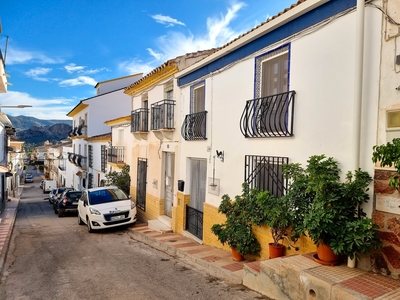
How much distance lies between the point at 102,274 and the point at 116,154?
12732 mm

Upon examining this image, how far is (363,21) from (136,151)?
1272cm

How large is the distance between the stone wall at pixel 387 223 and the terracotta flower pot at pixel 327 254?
523 mm

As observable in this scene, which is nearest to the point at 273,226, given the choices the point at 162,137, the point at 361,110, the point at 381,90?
the point at 361,110

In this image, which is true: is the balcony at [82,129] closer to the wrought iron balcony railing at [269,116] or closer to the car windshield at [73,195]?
the car windshield at [73,195]

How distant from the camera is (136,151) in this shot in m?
16.2

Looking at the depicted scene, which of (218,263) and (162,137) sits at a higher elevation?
(162,137)

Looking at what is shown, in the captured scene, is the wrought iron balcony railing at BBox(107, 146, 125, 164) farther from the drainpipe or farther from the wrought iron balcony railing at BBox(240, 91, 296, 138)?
the drainpipe

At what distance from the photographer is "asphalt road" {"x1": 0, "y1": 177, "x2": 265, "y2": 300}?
6.10m

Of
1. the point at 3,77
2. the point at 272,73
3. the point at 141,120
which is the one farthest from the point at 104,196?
the point at 272,73

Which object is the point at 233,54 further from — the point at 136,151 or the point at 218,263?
the point at 136,151

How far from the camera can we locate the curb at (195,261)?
6.53 meters

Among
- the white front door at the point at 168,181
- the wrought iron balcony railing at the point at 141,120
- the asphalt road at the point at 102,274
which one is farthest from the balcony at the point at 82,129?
the asphalt road at the point at 102,274

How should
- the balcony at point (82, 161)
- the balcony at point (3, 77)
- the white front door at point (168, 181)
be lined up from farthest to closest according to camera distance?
the balcony at point (82, 161) < the white front door at point (168, 181) < the balcony at point (3, 77)

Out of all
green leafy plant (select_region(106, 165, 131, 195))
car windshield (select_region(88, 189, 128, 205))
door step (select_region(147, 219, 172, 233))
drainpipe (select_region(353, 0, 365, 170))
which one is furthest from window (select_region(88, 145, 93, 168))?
drainpipe (select_region(353, 0, 365, 170))
